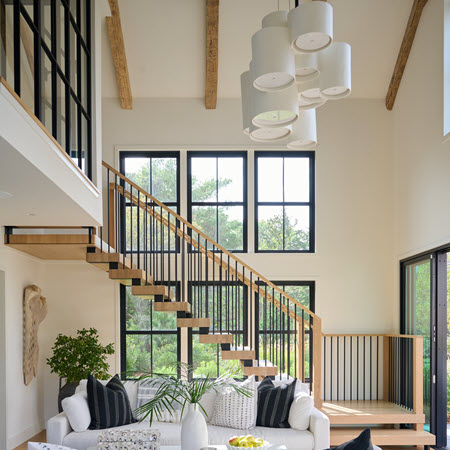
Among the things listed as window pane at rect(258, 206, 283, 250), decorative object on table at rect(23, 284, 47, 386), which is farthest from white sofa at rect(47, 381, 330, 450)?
window pane at rect(258, 206, 283, 250)

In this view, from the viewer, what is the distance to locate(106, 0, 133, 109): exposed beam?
25.4 ft

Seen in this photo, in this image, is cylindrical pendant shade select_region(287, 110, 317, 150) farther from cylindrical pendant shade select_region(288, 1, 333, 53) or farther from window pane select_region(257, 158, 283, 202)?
window pane select_region(257, 158, 283, 202)

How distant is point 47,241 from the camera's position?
6.78m

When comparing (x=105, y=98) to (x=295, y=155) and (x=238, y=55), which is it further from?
(x=295, y=155)

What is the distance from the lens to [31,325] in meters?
8.03

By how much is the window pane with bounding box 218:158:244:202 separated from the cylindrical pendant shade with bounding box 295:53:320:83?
206 inches

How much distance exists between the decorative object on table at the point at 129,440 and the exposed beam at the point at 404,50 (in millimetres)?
6030

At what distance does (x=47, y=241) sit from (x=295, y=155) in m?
4.03

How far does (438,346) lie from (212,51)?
15.5ft

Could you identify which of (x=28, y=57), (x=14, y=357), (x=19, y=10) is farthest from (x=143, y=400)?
(x=19, y=10)

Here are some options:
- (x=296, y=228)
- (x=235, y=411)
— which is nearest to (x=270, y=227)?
(x=296, y=228)

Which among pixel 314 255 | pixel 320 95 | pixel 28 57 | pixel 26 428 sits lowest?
pixel 26 428

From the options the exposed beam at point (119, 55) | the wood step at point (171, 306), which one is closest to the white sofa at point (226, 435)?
the wood step at point (171, 306)

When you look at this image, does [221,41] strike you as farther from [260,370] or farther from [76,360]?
[76,360]
